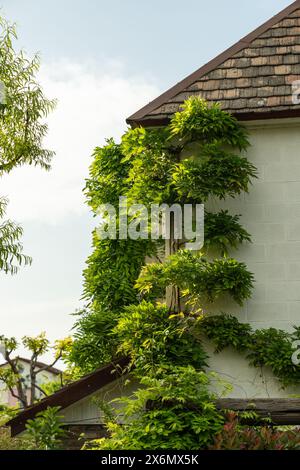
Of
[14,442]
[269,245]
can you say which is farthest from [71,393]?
[269,245]

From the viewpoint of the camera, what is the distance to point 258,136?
10.8 metres

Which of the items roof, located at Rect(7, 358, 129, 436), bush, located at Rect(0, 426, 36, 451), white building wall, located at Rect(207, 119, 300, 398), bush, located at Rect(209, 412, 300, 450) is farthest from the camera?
white building wall, located at Rect(207, 119, 300, 398)

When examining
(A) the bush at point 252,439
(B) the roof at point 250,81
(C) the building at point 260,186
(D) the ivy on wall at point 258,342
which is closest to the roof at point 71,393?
(C) the building at point 260,186

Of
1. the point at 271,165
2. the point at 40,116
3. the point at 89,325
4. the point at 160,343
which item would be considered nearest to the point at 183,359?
the point at 160,343

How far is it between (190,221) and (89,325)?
2070 mm

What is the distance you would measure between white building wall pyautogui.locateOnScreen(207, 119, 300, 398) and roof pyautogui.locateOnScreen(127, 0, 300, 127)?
320mm

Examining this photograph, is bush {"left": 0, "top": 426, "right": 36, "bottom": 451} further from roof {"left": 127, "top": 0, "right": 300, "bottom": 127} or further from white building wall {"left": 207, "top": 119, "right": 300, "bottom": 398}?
roof {"left": 127, "top": 0, "right": 300, "bottom": 127}

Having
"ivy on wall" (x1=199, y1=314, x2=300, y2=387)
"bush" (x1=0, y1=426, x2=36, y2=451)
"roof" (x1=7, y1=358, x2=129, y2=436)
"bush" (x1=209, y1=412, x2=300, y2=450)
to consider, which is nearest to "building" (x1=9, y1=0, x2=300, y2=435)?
"roof" (x1=7, y1=358, x2=129, y2=436)

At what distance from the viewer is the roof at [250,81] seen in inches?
418

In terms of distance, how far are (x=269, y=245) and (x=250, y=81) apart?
2440 millimetres

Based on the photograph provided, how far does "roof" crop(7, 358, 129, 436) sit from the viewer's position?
9.45 meters

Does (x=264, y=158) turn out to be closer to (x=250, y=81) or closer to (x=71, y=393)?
(x=250, y=81)

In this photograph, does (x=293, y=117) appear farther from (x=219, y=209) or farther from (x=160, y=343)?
(x=160, y=343)

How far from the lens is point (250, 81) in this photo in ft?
35.9
